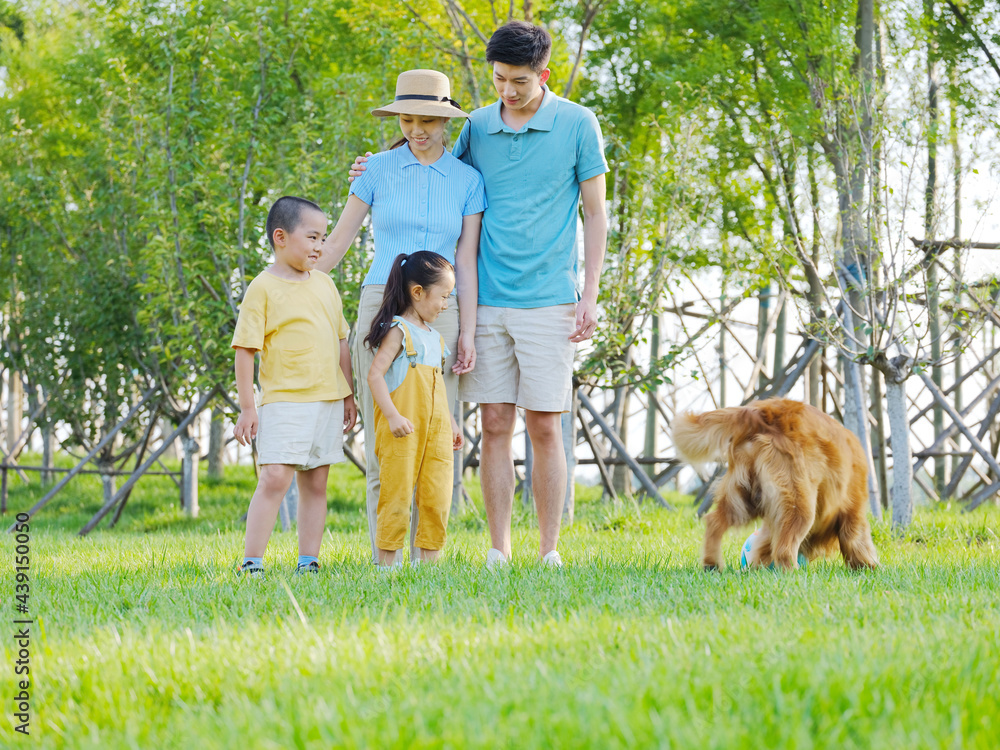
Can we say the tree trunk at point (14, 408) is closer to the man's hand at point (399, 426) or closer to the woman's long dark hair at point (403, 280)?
the woman's long dark hair at point (403, 280)

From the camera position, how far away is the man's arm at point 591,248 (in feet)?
12.0

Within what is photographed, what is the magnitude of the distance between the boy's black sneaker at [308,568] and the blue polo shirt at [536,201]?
4.12ft

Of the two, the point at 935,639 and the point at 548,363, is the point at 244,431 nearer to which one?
the point at 548,363

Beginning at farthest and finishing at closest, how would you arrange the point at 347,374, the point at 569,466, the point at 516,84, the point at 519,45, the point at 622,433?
the point at 622,433 → the point at 569,466 → the point at 347,374 → the point at 516,84 → the point at 519,45

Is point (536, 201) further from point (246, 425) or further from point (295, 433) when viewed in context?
point (246, 425)

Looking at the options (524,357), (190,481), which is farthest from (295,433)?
(190,481)

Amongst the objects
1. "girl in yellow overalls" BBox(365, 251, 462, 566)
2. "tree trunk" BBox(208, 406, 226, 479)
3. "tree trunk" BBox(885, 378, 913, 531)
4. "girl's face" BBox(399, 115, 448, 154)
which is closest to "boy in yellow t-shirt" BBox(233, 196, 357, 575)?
"girl in yellow overalls" BBox(365, 251, 462, 566)

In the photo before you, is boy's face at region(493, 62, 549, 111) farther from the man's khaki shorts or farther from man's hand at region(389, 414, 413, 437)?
man's hand at region(389, 414, 413, 437)

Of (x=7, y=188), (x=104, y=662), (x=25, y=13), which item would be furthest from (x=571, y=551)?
(x=25, y=13)

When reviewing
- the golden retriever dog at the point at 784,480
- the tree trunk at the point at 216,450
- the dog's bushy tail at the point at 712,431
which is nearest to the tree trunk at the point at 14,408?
the tree trunk at the point at 216,450

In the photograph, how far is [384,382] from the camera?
3381mm

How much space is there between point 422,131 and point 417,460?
1317 mm

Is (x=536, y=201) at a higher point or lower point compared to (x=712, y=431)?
higher

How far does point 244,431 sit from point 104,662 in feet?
5.20
